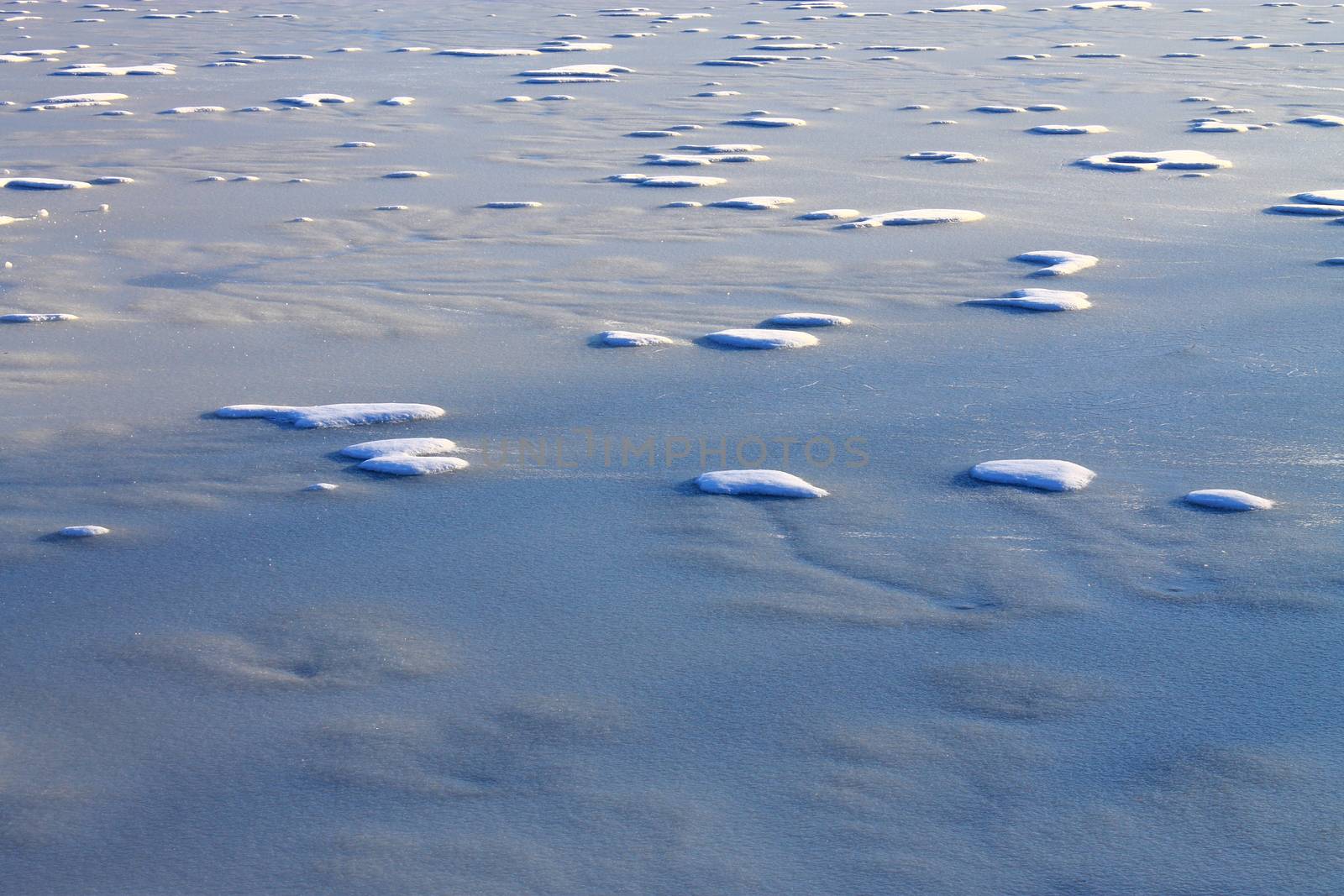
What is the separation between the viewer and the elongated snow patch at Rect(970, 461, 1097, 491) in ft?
11.2

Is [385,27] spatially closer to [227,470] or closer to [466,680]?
[227,470]

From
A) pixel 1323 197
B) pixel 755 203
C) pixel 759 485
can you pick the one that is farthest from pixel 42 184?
pixel 1323 197

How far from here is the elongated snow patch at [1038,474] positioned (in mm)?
3418

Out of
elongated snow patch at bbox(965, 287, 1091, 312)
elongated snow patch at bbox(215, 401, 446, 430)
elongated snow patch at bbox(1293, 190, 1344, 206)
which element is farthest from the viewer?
elongated snow patch at bbox(1293, 190, 1344, 206)

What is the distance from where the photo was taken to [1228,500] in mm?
3295

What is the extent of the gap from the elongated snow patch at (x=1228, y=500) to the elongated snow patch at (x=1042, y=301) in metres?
1.63

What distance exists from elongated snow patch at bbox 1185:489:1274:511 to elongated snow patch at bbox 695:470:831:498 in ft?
2.69

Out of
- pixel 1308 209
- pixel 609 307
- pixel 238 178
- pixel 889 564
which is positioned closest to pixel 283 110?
pixel 238 178

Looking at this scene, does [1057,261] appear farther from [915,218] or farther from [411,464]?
[411,464]

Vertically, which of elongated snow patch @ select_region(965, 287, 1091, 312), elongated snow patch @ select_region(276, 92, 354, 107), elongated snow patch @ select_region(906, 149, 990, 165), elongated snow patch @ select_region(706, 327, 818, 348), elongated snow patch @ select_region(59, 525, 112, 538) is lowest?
elongated snow patch @ select_region(59, 525, 112, 538)

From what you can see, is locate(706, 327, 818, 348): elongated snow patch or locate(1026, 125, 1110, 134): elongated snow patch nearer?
locate(706, 327, 818, 348): elongated snow patch

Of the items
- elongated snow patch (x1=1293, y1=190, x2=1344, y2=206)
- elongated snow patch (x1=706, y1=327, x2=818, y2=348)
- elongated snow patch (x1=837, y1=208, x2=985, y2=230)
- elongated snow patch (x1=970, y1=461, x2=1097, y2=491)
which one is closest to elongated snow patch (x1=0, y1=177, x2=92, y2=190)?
elongated snow patch (x1=837, y1=208, x2=985, y2=230)

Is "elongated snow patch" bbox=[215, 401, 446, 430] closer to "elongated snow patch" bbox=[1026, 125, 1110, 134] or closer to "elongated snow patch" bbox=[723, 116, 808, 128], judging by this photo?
"elongated snow patch" bbox=[723, 116, 808, 128]

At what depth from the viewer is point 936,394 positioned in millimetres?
4090
